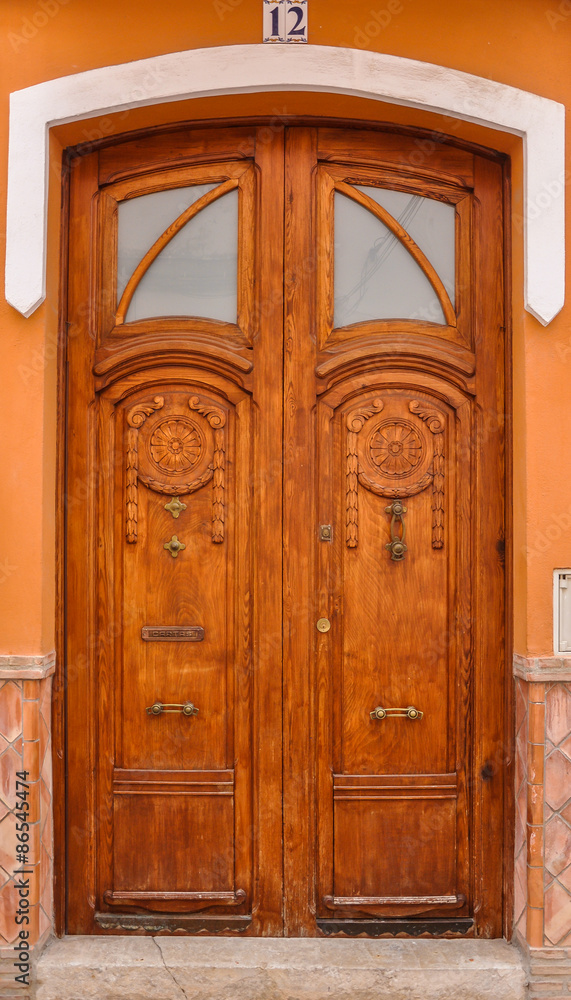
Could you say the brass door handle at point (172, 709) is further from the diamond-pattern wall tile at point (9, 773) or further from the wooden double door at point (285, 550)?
the diamond-pattern wall tile at point (9, 773)

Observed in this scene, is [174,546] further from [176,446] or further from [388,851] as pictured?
[388,851]

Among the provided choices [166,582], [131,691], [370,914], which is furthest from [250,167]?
[370,914]

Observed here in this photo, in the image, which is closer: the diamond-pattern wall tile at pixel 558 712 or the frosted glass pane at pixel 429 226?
the diamond-pattern wall tile at pixel 558 712

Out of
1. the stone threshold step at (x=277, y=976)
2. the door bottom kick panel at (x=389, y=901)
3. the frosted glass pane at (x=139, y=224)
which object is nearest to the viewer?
the stone threshold step at (x=277, y=976)

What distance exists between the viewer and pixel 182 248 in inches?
119

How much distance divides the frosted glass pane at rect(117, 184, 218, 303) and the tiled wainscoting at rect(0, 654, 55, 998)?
150 centimetres

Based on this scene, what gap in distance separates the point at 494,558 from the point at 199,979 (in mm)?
1885

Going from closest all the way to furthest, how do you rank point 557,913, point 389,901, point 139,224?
point 557,913 < point 389,901 < point 139,224

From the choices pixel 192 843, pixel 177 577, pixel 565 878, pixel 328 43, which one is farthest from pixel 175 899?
pixel 328 43

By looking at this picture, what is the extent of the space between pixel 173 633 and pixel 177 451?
0.70 metres

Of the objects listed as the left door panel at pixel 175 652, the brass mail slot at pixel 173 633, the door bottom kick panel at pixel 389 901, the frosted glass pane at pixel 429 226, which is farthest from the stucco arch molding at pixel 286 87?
the door bottom kick panel at pixel 389 901

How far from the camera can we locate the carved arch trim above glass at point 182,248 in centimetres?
300

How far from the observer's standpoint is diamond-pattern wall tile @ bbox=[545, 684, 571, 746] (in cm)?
276

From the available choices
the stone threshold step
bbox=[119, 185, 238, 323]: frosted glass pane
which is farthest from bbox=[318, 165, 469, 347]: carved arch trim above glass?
the stone threshold step
